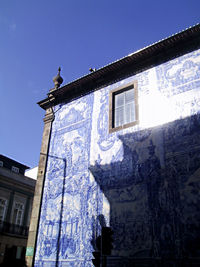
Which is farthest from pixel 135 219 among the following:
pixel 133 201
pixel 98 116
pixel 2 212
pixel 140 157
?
pixel 2 212

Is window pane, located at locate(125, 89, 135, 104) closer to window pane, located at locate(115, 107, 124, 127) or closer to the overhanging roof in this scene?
window pane, located at locate(115, 107, 124, 127)

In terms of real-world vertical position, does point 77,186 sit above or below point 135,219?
above

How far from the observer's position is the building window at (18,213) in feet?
57.1

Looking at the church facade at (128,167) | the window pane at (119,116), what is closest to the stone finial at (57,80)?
the church facade at (128,167)

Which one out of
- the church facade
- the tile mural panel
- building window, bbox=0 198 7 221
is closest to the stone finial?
the church facade

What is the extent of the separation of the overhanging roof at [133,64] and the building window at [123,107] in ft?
1.54

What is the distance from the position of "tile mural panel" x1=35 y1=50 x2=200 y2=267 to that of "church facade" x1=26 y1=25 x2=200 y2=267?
0.9 inches

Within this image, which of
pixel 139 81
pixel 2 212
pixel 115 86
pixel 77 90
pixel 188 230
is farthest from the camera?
pixel 2 212

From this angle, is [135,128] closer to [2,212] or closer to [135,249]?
[135,249]

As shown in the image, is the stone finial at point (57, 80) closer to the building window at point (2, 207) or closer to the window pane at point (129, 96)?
the window pane at point (129, 96)

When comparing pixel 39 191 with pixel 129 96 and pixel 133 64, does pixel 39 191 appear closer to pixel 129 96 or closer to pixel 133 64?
pixel 129 96

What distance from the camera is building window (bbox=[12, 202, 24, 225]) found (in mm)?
17406

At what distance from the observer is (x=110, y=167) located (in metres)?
7.01

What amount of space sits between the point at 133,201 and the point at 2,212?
12940 millimetres
